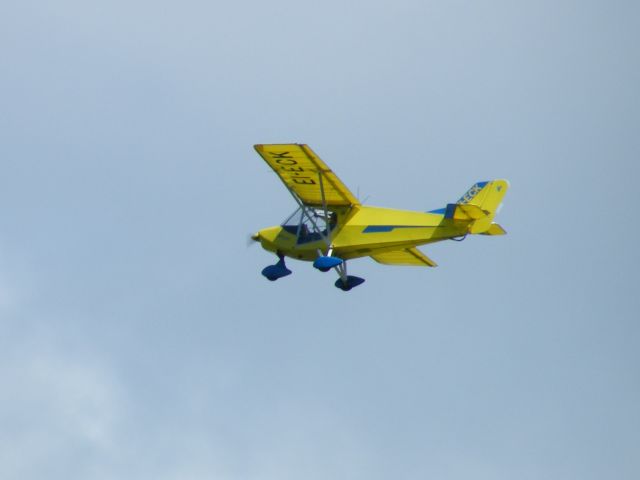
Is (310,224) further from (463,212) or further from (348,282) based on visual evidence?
(463,212)

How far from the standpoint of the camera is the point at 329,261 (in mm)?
46281

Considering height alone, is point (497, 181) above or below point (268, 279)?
above

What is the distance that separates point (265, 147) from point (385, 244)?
12.8 ft

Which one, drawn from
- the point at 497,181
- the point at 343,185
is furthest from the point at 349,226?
the point at 497,181

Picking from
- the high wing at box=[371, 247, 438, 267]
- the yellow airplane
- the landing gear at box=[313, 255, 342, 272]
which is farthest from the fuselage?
the high wing at box=[371, 247, 438, 267]

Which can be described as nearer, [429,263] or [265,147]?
[265,147]

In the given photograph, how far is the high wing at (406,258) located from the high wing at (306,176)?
4138 mm

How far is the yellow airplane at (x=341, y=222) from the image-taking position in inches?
1821

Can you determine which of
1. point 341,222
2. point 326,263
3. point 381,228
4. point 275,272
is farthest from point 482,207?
point 275,272

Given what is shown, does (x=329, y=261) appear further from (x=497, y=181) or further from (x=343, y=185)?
(x=497, y=181)

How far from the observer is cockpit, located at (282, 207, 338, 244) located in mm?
47656

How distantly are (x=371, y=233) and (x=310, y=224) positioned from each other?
6.11 feet

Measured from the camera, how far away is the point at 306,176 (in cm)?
4700

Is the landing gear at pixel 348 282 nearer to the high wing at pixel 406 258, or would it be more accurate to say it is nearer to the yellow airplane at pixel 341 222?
the yellow airplane at pixel 341 222
